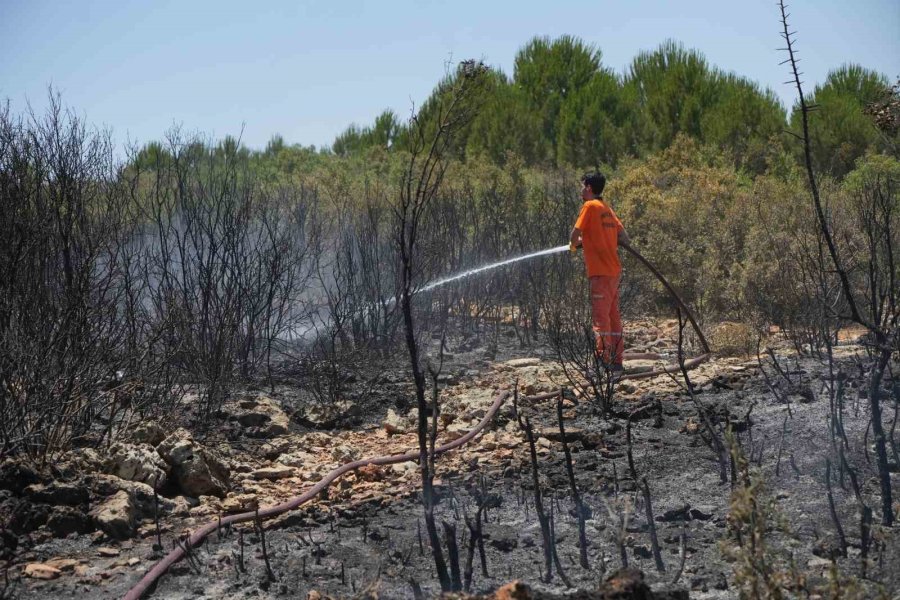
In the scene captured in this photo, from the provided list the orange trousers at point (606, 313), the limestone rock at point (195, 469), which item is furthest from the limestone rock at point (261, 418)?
the orange trousers at point (606, 313)

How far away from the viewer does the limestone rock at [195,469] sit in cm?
555

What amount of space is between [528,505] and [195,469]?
185 centimetres

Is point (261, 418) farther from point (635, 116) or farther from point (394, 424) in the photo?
point (635, 116)

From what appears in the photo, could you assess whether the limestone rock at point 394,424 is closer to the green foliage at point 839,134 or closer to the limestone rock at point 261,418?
the limestone rock at point 261,418

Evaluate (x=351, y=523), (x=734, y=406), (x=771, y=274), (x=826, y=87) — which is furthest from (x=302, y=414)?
(x=826, y=87)

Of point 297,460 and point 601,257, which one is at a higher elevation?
point 601,257

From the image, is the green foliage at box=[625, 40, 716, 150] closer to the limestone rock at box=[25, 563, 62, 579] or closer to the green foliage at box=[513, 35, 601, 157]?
the green foliage at box=[513, 35, 601, 157]

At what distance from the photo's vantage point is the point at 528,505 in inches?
207

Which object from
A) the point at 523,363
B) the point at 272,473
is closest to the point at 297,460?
the point at 272,473

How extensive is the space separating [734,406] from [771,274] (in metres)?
6.20

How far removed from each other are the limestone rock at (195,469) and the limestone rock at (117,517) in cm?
55

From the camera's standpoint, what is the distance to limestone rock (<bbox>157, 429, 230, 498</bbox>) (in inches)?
219

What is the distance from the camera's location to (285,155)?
33.6 meters

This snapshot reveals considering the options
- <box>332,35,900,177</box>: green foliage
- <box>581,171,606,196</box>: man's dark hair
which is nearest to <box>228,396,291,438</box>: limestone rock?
<box>581,171,606,196</box>: man's dark hair
